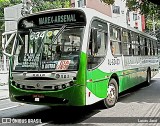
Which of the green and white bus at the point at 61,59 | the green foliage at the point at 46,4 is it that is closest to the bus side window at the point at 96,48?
the green and white bus at the point at 61,59

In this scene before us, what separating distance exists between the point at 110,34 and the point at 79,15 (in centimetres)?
201

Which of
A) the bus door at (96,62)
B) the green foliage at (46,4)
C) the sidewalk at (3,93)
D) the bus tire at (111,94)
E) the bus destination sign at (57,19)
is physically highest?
the green foliage at (46,4)

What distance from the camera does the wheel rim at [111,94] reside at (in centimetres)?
887

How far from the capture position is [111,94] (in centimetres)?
900

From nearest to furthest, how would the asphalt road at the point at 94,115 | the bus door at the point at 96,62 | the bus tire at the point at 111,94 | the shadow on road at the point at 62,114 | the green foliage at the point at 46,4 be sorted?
the asphalt road at the point at 94,115, the bus door at the point at 96,62, the shadow on road at the point at 62,114, the bus tire at the point at 111,94, the green foliage at the point at 46,4

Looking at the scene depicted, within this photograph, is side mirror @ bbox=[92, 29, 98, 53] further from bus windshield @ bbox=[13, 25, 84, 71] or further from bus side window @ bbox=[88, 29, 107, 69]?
bus windshield @ bbox=[13, 25, 84, 71]

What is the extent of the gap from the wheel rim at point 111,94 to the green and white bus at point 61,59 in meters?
0.16

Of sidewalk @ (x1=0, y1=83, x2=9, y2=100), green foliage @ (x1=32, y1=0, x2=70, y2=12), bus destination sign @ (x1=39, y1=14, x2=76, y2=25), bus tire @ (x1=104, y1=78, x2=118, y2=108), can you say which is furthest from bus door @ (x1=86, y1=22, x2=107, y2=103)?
green foliage @ (x1=32, y1=0, x2=70, y2=12)

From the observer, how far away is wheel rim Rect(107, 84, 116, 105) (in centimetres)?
887

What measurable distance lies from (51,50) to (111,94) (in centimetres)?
275

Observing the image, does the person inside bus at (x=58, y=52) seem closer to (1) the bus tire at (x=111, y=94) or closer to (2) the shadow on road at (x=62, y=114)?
(2) the shadow on road at (x=62, y=114)

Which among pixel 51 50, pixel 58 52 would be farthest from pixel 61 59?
pixel 51 50

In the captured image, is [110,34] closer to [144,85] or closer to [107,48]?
[107,48]

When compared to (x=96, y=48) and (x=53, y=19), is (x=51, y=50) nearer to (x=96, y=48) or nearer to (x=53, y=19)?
(x=53, y=19)
